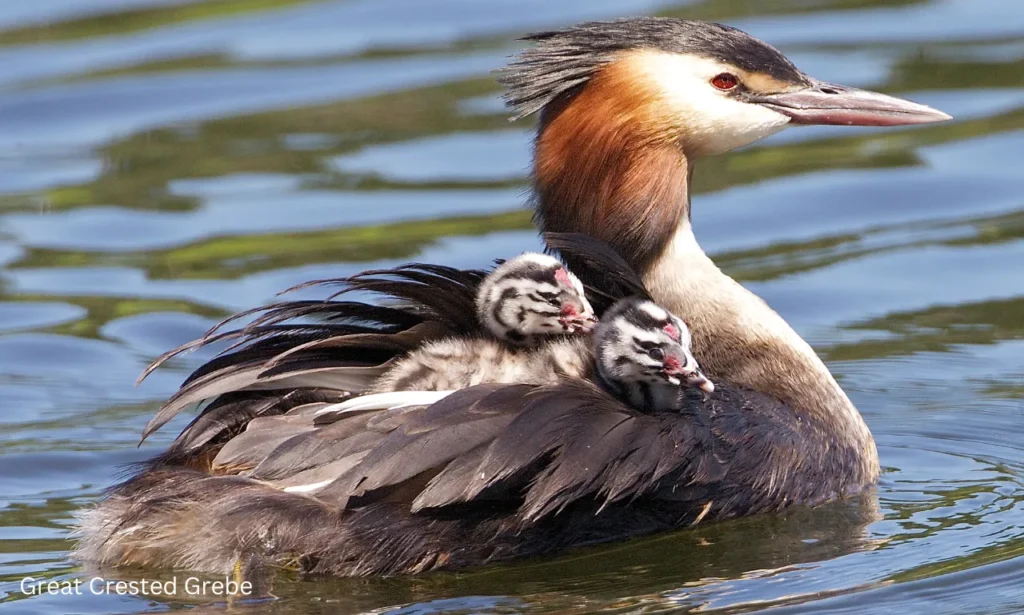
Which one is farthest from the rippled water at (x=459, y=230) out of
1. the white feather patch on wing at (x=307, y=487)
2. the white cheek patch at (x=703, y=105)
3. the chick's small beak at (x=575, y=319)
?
the white cheek patch at (x=703, y=105)

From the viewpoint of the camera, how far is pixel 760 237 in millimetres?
10453

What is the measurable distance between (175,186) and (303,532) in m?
6.30

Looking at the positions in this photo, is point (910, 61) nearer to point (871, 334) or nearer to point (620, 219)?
point (871, 334)

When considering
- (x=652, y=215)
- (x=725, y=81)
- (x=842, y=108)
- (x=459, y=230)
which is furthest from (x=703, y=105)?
(x=459, y=230)

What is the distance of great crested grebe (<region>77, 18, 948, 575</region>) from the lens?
18.8 ft

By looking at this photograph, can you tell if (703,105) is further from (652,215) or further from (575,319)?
(575,319)

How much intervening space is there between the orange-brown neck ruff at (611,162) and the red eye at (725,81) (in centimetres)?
26

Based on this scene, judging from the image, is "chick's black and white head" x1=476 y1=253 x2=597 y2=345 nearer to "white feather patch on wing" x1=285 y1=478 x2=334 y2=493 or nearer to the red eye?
"white feather patch on wing" x1=285 y1=478 x2=334 y2=493

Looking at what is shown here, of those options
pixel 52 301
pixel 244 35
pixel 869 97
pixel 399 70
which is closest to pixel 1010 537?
pixel 869 97

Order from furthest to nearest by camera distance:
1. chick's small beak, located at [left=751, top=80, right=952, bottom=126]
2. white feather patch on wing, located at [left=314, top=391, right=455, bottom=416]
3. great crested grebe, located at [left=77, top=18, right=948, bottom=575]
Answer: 1. chick's small beak, located at [left=751, top=80, right=952, bottom=126]
2. white feather patch on wing, located at [left=314, top=391, right=455, bottom=416]
3. great crested grebe, located at [left=77, top=18, right=948, bottom=575]

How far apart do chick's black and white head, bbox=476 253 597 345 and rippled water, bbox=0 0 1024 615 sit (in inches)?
28.6

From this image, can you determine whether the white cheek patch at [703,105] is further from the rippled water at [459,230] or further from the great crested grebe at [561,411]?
the rippled water at [459,230]

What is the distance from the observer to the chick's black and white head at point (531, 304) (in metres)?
6.14

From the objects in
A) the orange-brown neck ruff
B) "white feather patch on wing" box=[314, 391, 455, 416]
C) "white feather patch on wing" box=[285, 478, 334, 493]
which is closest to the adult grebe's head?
the orange-brown neck ruff
